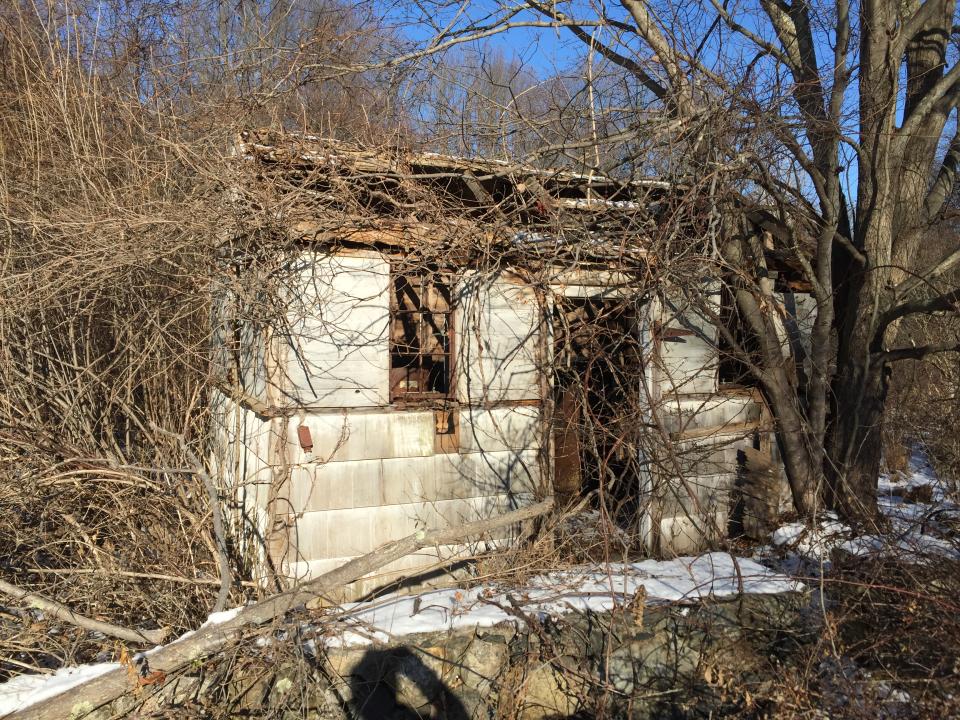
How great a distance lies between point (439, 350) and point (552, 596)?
2.60m

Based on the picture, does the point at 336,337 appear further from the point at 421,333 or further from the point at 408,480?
the point at 408,480

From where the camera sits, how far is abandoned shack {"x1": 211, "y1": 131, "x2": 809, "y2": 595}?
5605 millimetres

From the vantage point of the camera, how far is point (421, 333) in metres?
6.32

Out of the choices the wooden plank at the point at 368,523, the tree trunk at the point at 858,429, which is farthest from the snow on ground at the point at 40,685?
the tree trunk at the point at 858,429

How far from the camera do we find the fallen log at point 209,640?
3.96m

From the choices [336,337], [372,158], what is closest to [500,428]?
[336,337]

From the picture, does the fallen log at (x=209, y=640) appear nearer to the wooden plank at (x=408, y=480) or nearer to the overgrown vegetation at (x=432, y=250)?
the overgrown vegetation at (x=432, y=250)

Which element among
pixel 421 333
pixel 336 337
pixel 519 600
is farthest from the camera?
pixel 421 333

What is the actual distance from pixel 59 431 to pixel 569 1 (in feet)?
19.9

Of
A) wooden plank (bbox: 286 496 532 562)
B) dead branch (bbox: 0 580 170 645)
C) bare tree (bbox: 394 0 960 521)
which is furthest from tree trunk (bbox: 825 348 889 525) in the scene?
dead branch (bbox: 0 580 170 645)

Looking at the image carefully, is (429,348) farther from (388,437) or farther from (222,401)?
(222,401)

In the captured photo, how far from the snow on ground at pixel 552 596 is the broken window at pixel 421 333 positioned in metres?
1.74

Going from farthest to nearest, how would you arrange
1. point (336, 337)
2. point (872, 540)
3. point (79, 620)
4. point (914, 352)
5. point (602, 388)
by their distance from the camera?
1. point (602, 388)
2. point (914, 352)
3. point (336, 337)
4. point (872, 540)
5. point (79, 620)

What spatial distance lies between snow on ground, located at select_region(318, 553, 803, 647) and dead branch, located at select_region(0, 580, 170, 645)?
1.20 m
